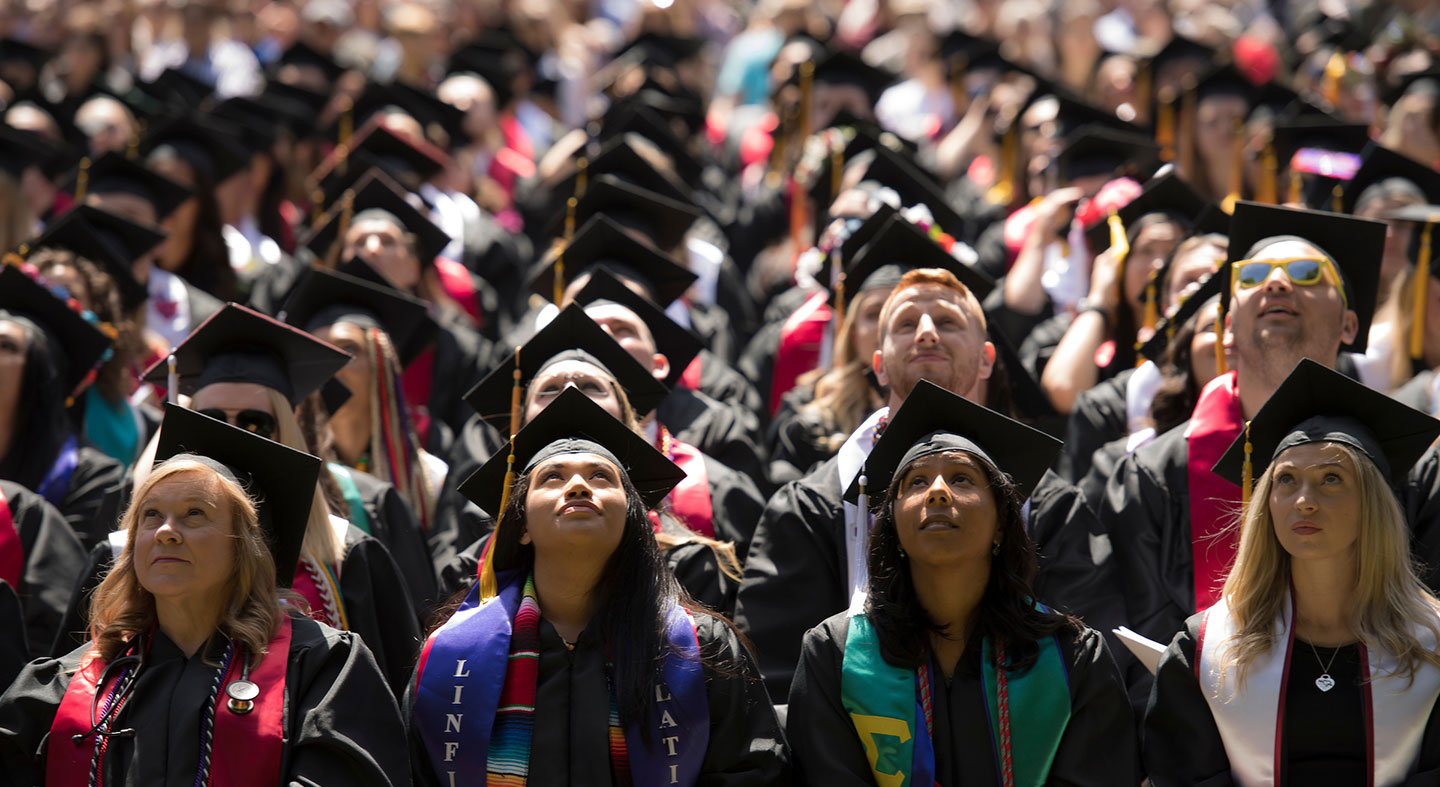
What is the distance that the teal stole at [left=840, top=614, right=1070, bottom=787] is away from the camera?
3.83 metres

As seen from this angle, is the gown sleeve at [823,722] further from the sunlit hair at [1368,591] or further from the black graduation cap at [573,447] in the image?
the sunlit hair at [1368,591]

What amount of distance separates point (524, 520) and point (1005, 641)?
1284 mm

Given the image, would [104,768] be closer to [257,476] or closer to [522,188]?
[257,476]

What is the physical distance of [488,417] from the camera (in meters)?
5.35

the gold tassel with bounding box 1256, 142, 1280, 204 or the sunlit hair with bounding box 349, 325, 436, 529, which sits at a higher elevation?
the gold tassel with bounding box 1256, 142, 1280, 204

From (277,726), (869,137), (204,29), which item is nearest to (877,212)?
(869,137)

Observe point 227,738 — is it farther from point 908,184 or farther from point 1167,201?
point 908,184

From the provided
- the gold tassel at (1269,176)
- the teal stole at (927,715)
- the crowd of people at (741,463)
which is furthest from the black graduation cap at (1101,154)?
the teal stole at (927,715)

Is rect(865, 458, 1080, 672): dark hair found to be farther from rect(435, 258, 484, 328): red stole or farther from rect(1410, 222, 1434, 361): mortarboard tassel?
rect(435, 258, 484, 328): red stole

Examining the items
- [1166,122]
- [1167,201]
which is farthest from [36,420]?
[1166,122]

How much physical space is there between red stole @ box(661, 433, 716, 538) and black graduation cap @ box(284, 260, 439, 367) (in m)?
1.56

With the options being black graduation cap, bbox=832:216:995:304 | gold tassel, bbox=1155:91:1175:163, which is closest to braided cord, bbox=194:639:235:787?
black graduation cap, bbox=832:216:995:304

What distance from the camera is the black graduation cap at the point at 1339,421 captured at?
13.4 ft

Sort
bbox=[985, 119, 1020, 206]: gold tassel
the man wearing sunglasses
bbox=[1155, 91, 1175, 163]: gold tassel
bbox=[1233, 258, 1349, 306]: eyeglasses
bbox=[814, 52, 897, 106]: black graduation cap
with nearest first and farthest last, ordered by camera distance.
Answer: the man wearing sunglasses, bbox=[1233, 258, 1349, 306]: eyeglasses, bbox=[1155, 91, 1175, 163]: gold tassel, bbox=[985, 119, 1020, 206]: gold tassel, bbox=[814, 52, 897, 106]: black graduation cap
